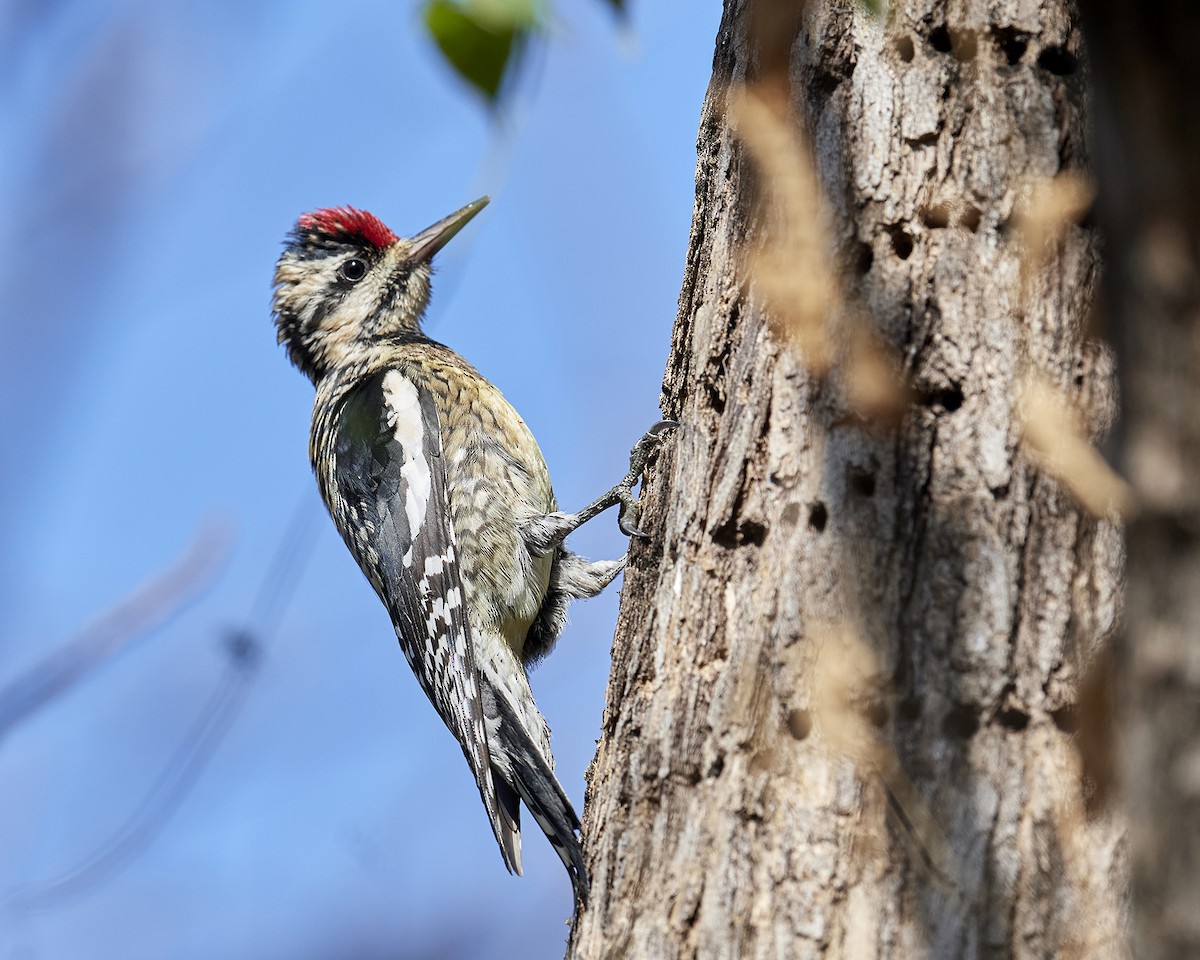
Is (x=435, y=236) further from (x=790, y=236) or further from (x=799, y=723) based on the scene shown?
(x=799, y=723)

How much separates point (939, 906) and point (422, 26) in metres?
1.25

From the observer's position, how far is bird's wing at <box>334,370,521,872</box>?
3.41 metres

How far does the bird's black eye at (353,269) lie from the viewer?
4496mm

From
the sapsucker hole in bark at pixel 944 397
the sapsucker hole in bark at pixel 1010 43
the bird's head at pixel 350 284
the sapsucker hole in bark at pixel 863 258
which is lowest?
the sapsucker hole in bark at pixel 944 397

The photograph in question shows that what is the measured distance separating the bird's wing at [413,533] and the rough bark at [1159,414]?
236 centimetres

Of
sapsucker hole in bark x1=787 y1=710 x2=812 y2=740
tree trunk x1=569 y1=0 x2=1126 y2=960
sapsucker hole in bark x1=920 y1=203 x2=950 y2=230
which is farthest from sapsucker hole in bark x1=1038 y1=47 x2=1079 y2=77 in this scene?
sapsucker hole in bark x1=787 y1=710 x2=812 y2=740

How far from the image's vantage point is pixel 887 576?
1.80m

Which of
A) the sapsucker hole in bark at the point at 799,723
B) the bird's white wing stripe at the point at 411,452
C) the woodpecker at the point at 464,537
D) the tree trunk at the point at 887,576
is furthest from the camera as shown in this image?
the bird's white wing stripe at the point at 411,452

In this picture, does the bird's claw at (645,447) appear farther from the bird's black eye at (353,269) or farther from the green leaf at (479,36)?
the bird's black eye at (353,269)

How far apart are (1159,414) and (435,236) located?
3736 millimetres

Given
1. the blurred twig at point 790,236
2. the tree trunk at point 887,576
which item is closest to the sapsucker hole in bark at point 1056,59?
the tree trunk at point 887,576

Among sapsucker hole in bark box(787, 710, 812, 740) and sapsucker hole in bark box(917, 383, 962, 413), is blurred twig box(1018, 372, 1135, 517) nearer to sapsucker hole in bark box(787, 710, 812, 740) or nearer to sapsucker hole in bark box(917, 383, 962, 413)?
sapsucker hole in bark box(917, 383, 962, 413)

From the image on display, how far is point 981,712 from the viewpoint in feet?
5.61

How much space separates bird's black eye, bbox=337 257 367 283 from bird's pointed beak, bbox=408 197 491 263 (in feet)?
0.59
